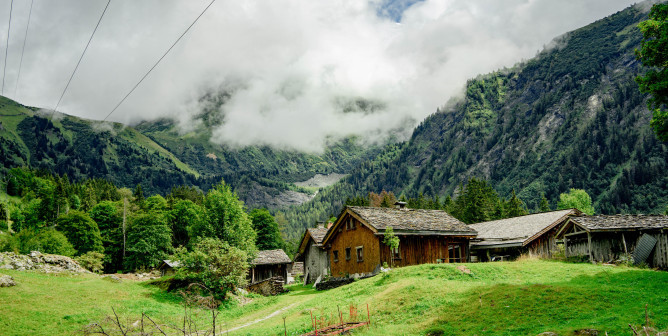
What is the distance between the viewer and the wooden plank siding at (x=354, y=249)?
38.1m

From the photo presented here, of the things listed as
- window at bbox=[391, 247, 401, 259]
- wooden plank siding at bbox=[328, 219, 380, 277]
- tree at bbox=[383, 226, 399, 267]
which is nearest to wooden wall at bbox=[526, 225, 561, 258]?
window at bbox=[391, 247, 401, 259]

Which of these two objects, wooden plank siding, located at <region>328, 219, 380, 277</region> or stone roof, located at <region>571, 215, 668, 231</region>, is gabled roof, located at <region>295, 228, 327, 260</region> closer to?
wooden plank siding, located at <region>328, 219, 380, 277</region>

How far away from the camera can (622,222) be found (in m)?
33.9

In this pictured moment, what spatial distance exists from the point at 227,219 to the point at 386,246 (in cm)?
1819

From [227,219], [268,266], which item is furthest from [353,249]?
[268,266]

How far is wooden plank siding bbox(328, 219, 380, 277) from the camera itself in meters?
38.1

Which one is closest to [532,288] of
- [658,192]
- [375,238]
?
[375,238]

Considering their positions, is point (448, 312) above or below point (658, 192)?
below

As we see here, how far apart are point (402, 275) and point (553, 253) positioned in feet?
66.2

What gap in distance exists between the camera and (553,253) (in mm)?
40375

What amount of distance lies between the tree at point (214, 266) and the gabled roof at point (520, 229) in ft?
85.3

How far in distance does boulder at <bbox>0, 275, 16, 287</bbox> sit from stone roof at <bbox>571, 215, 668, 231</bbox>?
44840 millimetres

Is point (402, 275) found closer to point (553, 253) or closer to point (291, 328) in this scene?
point (291, 328)

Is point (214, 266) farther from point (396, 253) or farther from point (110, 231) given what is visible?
point (110, 231)
